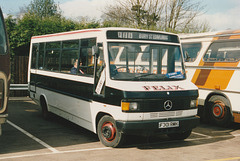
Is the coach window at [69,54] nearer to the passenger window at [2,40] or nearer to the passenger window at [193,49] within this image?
the passenger window at [2,40]

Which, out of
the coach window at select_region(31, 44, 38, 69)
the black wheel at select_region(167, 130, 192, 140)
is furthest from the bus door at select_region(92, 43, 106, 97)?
the coach window at select_region(31, 44, 38, 69)

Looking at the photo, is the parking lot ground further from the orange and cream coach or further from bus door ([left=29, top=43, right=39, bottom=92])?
bus door ([left=29, top=43, right=39, bottom=92])

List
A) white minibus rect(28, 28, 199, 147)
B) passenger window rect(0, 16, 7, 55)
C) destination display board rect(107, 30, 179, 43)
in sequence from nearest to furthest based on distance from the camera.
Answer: passenger window rect(0, 16, 7, 55) < white minibus rect(28, 28, 199, 147) < destination display board rect(107, 30, 179, 43)

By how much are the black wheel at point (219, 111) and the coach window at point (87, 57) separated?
4888 millimetres

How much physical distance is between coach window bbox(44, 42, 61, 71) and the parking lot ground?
187cm

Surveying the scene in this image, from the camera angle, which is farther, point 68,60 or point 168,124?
point 68,60

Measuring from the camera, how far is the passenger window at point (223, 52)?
10180 mm

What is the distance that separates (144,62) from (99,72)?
1097mm

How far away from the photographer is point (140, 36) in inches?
299

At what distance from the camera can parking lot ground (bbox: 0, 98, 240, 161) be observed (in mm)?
6609

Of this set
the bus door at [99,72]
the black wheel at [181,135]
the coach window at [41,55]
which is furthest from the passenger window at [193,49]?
the coach window at [41,55]

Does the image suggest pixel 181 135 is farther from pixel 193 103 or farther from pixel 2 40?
pixel 2 40

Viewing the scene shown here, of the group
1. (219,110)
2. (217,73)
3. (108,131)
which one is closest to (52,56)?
(108,131)

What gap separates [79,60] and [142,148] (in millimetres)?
2913
